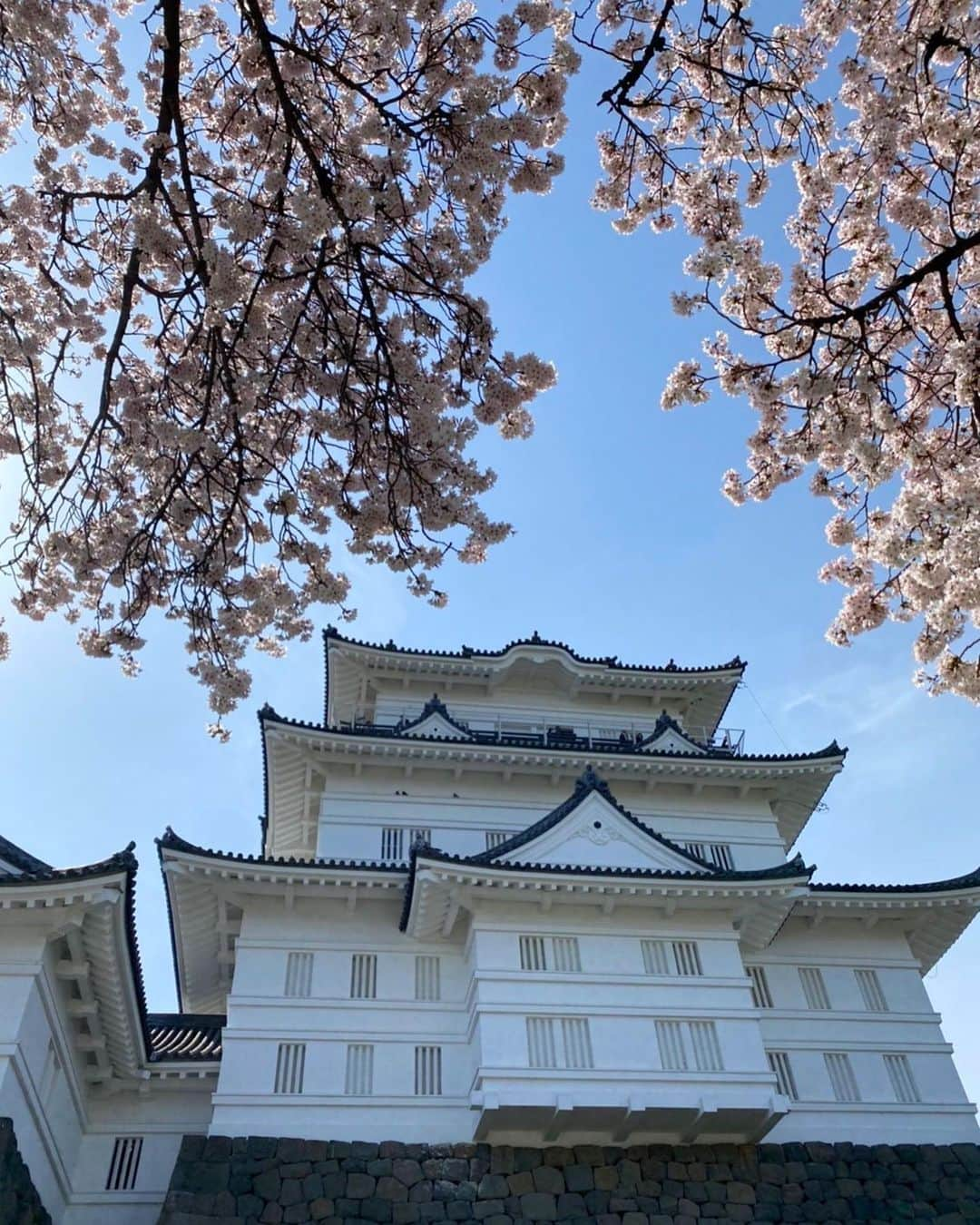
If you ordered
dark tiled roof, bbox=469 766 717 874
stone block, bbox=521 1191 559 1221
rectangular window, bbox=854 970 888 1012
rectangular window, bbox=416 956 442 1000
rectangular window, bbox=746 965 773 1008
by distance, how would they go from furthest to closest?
1. rectangular window, bbox=854 970 888 1012
2. rectangular window, bbox=746 965 773 1008
3. dark tiled roof, bbox=469 766 717 874
4. rectangular window, bbox=416 956 442 1000
5. stone block, bbox=521 1191 559 1221

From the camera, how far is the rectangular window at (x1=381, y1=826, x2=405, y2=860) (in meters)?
17.4

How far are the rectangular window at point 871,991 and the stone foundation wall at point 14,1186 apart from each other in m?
12.4

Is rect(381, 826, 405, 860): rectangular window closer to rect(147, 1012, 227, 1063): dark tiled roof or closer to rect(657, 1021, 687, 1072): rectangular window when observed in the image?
rect(147, 1012, 227, 1063): dark tiled roof

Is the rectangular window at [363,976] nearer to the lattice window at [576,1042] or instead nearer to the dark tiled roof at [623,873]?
the dark tiled roof at [623,873]

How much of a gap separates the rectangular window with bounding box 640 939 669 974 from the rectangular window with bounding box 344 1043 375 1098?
4.23 meters

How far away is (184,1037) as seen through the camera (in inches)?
602

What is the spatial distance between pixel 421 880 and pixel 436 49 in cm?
1077

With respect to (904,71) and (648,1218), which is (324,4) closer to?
(904,71)

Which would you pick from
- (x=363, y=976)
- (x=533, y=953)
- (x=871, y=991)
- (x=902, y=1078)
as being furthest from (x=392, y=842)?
(x=902, y=1078)

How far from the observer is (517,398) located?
27.8 ft

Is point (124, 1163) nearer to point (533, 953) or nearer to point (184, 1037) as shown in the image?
point (184, 1037)

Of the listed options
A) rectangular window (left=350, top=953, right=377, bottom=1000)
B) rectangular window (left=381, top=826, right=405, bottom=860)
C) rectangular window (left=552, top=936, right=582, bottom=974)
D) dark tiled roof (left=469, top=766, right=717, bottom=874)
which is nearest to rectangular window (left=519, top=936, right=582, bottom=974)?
rectangular window (left=552, top=936, right=582, bottom=974)

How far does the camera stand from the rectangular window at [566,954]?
567 inches

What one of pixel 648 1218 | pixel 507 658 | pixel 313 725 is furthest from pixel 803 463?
pixel 507 658
